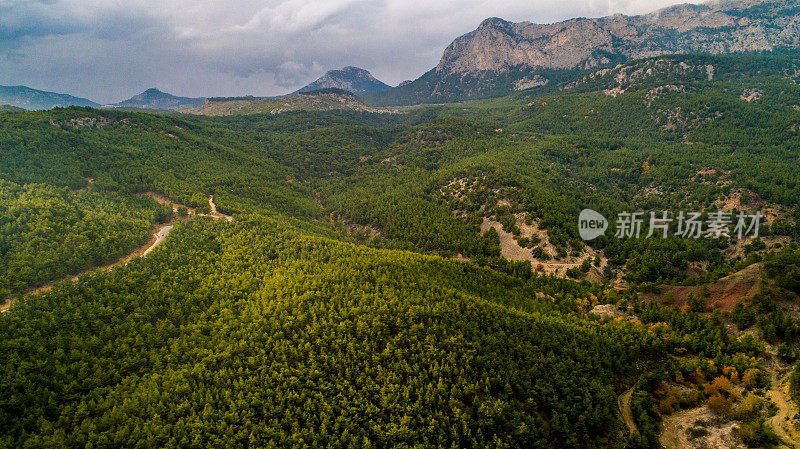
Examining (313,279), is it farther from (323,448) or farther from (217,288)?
(323,448)

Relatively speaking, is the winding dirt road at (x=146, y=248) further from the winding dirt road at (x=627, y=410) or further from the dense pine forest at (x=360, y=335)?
the winding dirt road at (x=627, y=410)

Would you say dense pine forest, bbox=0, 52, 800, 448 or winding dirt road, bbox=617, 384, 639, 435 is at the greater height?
dense pine forest, bbox=0, 52, 800, 448

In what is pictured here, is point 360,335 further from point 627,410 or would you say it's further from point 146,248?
point 146,248

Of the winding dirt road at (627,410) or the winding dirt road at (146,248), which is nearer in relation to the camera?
the winding dirt road at (627,410)

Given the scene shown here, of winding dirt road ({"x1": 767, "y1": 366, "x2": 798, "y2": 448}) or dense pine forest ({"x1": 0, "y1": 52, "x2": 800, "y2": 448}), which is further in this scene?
dense pine forest ({"x1": 0, "y1": 52, "x2": 800, "y2": 448})

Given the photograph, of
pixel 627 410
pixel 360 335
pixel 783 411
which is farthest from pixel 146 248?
pixel 783 411

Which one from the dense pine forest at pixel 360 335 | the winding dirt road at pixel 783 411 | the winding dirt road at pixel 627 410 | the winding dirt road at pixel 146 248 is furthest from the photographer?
the winding dirt road at pixel 146 248

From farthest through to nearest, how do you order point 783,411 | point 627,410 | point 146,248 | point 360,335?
point 146,248
point 360,335
point 627,410
point 783,411

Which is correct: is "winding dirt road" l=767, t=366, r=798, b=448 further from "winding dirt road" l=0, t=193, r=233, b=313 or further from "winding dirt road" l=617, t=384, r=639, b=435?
"winding dirt road" l=0, t=193, r=233, b=313

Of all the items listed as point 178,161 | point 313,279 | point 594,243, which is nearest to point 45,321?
point 313,279

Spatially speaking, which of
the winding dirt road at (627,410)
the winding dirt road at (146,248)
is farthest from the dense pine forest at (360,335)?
the winding dirt road at (146,248)

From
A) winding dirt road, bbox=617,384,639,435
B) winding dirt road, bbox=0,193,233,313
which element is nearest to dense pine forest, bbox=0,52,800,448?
winding dirt road, bbox=617,384,639,435
